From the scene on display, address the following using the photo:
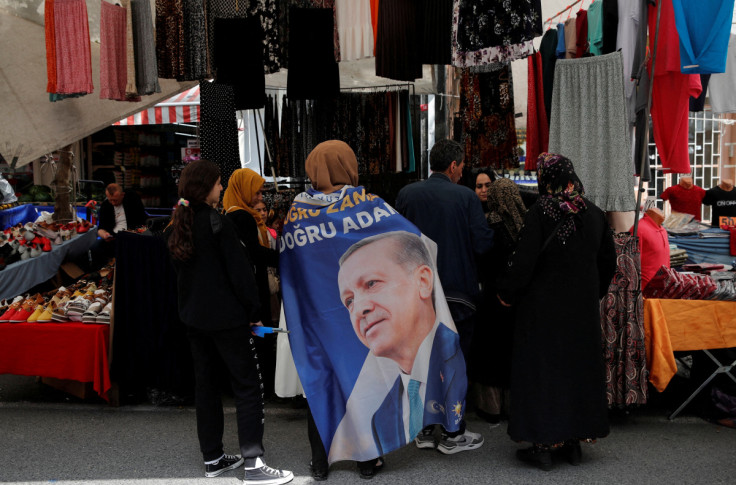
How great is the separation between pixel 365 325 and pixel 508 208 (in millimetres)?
1228

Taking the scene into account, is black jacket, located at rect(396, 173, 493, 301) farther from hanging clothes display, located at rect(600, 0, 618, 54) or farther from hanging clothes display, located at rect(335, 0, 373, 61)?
hanging clothes display, located at rect(335, 0, 373, 61)

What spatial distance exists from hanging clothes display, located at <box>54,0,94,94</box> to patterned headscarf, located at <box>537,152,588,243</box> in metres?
3.72

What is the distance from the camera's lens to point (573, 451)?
11.9ft

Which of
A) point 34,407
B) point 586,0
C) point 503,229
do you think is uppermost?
point 586,0

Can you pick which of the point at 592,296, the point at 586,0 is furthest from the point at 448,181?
the point at 586,0

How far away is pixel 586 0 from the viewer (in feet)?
27.8

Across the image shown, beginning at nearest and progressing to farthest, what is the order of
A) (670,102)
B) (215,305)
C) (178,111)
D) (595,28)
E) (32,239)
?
(215,305)
(595,28)
(670,102)
(32,239)
(178,111)

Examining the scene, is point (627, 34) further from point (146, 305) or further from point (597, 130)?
point (146, 305)

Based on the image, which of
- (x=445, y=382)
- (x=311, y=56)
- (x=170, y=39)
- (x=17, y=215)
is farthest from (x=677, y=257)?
(x=17, y=215)

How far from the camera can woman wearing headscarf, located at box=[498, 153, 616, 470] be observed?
134 inches

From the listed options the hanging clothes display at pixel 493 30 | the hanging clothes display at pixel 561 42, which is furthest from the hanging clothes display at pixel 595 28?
the hanging clothes display at pixel 493 30

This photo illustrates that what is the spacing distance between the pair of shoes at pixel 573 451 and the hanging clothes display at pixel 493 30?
8.28 feet

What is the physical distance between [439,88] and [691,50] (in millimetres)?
3145

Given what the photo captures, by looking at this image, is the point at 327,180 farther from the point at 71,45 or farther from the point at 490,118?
the point at 71,45
